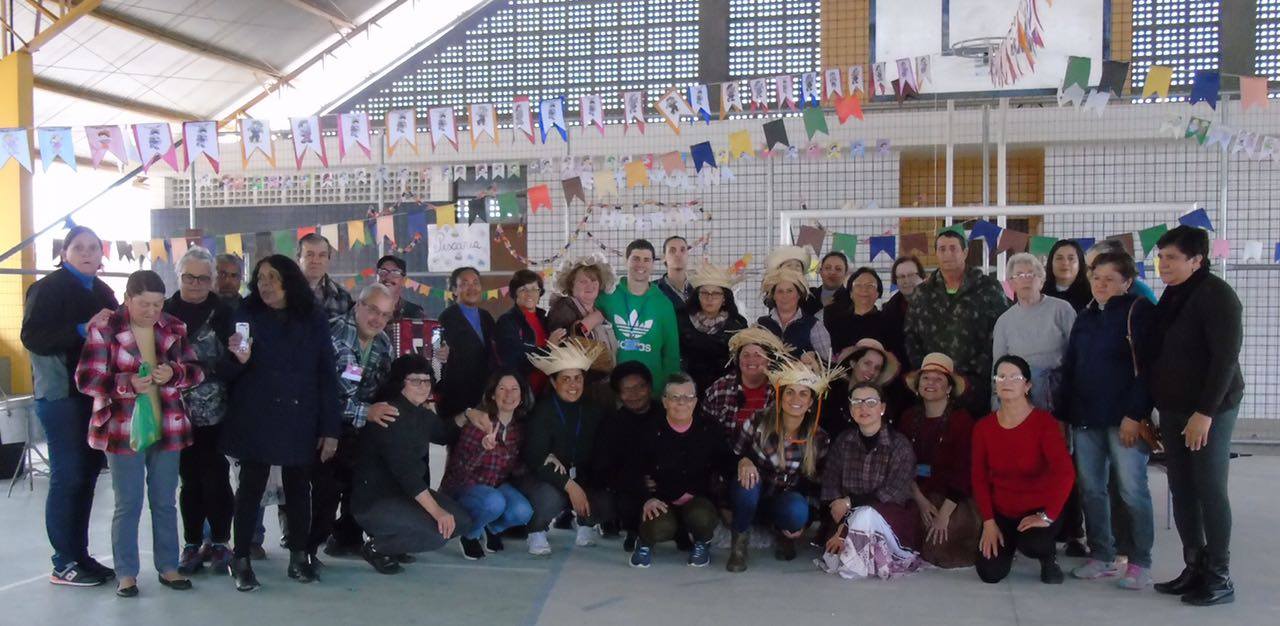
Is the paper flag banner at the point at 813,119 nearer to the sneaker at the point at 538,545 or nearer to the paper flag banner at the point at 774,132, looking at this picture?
the paper flag banner at the point at 774,132

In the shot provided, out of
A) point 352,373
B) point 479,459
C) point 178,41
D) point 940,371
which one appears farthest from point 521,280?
point 178,41

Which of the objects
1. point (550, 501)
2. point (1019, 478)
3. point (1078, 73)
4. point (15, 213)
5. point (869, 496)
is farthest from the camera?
point (15, 213)

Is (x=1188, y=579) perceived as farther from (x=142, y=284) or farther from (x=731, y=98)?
(x=731, y=98)

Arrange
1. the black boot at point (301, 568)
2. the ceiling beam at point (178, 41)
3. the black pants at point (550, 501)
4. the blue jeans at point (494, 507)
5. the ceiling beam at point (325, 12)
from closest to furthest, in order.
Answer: the black boot at point (301, 568), the blue jeans at point (494, 507), the black pants at point (550, 501), the ceiling beam at point (178, 41), the ceiling beam at point (325, 12)

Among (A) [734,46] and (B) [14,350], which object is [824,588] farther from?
(B) [14,350]

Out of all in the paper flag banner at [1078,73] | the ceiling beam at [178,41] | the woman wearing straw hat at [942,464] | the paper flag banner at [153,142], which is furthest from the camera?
the ceiling beam at [178,41]

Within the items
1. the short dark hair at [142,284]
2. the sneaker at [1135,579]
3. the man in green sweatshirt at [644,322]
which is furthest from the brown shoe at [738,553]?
the short dark hair at [142,284]

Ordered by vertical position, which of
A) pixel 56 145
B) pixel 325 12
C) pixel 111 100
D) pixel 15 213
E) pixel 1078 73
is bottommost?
pixel 15 213

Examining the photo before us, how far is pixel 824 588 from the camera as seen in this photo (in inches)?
164

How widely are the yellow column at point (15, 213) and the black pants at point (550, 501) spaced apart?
858 centimetres

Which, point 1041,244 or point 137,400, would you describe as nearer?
point 137,400

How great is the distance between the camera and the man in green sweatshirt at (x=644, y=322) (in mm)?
5059

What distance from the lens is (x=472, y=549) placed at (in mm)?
4629

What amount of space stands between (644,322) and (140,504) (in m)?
2.44
